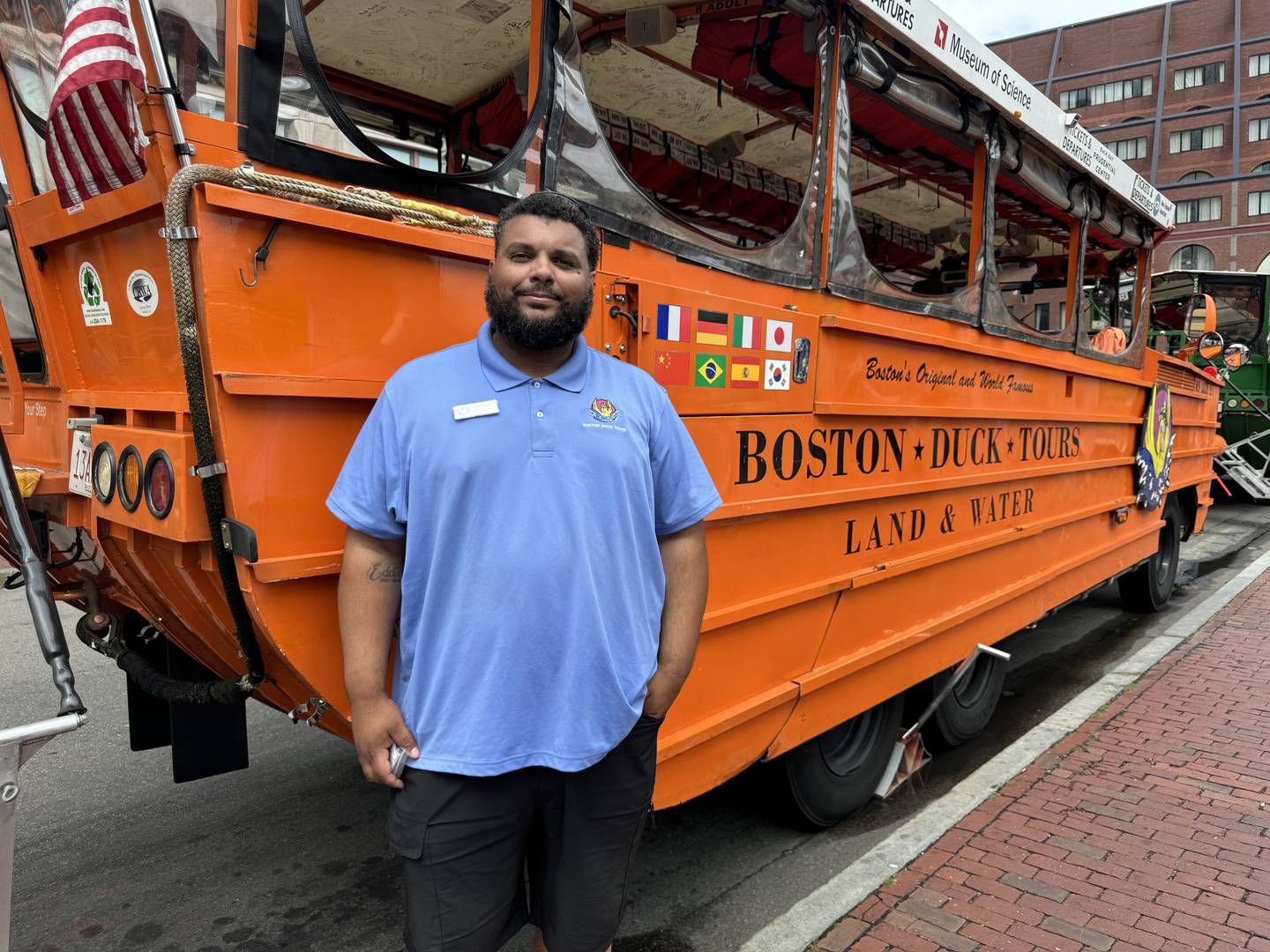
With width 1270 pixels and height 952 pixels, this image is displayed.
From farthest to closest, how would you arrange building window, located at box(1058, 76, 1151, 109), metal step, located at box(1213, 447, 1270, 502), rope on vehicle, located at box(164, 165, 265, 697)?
building window, located at box(1058, 76, 1151, 109), metal step, located at box(1213, 447, 1270, 502), rope on vehicle, located at box(164, 165, 265, 697)

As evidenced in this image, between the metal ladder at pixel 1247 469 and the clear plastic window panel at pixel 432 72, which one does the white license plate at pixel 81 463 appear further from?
the metal ladder at pixel 1247 469

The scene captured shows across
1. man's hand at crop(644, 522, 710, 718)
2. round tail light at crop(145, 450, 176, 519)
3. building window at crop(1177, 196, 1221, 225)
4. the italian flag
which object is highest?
building window at crop(1177, 196, 1221, 225)

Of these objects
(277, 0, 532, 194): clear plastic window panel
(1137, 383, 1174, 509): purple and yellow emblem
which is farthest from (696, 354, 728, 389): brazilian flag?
(1137, 383, 1174, 509): purple and yellow emblem

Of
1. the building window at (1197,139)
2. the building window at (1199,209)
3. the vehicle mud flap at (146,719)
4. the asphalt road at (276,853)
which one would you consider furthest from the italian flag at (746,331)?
the building window at (1197,139)

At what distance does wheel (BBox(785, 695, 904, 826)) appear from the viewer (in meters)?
3.12

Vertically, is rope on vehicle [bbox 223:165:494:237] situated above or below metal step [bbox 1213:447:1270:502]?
above

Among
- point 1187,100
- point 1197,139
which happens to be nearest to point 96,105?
point 1197,139

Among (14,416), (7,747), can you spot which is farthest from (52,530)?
(7,747)

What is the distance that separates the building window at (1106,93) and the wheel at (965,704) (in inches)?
1830

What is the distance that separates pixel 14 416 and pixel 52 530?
0.38m

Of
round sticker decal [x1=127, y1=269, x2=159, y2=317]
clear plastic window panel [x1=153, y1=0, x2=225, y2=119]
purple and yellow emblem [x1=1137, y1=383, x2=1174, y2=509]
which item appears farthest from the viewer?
purple and yellow emblem [x1=1137, y1=383, x2=1174, y2=509]

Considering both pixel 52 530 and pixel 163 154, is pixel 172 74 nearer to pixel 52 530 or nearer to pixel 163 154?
pixel 163 154

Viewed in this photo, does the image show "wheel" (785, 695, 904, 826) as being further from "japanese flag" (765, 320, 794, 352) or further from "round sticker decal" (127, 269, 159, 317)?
"round sticker decal" (127, 269, 159, 317)

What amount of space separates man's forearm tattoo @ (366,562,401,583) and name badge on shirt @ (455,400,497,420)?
30 centimetres
